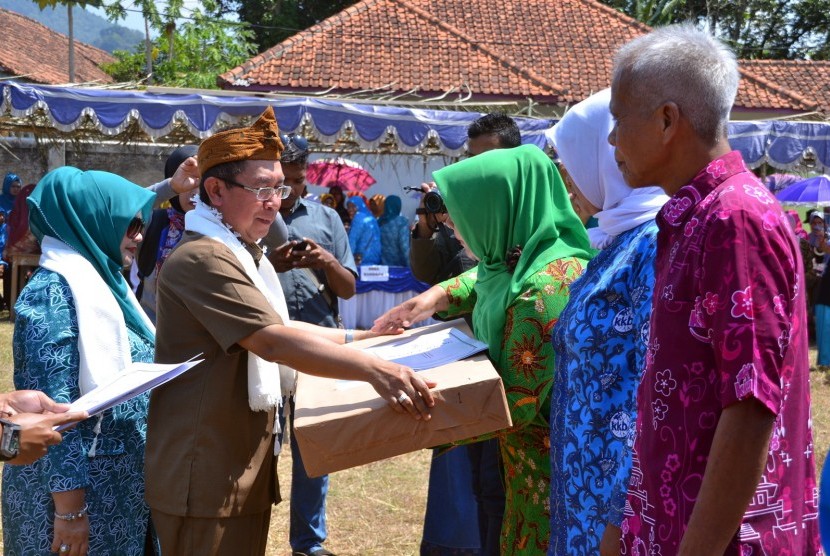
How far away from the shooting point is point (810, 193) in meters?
13.5

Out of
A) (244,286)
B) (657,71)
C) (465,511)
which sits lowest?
(465,511)

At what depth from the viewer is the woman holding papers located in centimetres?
260

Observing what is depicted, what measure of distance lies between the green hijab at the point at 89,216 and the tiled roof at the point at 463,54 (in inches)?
599

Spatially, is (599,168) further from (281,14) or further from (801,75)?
(281,14)

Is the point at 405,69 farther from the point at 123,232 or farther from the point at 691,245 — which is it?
the point at 691,245

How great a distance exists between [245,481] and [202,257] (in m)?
0.65

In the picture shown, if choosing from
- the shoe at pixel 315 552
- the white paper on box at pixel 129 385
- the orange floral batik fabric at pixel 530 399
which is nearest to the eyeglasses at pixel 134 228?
the white paper on box at pixel 129 385

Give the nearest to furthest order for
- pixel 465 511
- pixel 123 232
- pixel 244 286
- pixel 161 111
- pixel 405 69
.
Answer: pixel 244 286 < pixel 123 232 < pixel 465 511 < pixel 161 111 < pixel 405 69

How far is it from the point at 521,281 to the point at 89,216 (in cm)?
141

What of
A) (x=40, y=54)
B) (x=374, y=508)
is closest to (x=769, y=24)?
(x=40, y=54)

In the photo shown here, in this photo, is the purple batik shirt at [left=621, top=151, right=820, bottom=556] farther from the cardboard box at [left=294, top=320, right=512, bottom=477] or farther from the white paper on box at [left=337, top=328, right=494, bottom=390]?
the white paper on box at [left=337, top=328, right=494, bottom=390]

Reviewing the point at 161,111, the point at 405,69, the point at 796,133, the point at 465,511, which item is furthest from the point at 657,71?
the point at 405,69

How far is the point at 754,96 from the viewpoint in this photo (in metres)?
21.0

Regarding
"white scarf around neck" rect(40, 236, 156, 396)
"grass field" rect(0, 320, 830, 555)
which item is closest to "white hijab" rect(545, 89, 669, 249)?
"white scarf around neck" rect(40, 236, 156, 396)
